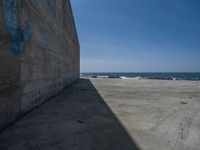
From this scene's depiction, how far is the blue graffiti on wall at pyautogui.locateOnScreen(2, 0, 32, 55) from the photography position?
320cm

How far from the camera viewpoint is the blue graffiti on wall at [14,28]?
3203 mm

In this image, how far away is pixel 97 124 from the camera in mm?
3604

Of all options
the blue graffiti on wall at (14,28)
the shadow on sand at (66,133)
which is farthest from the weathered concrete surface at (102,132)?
the blue graffiti on wall at (14,28)

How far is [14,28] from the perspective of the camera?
3.53 metres

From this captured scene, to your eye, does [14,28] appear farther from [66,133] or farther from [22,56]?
[66,133]

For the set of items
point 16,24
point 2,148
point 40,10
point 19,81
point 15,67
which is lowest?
point 2,148

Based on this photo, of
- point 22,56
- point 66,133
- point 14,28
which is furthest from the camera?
point 22,56

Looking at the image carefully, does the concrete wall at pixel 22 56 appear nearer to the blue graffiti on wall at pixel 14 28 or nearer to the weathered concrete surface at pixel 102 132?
the blue graffiti on wall at pixel 14 28

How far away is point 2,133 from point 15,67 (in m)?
1.35

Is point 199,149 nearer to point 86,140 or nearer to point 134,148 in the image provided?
point 134,148

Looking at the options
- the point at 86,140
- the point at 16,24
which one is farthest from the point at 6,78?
the point at 86,140

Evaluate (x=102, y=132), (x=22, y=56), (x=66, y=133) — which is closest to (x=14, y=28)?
(x=22, y=56)

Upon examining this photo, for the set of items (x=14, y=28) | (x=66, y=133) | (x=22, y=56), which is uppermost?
(x=14, y=28)

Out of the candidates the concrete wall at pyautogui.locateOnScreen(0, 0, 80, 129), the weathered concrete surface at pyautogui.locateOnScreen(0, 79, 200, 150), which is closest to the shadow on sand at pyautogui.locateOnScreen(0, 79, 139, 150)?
the weathered concrete surface at pyautogui.locateOnScreen(0, 79, 200, 150)
